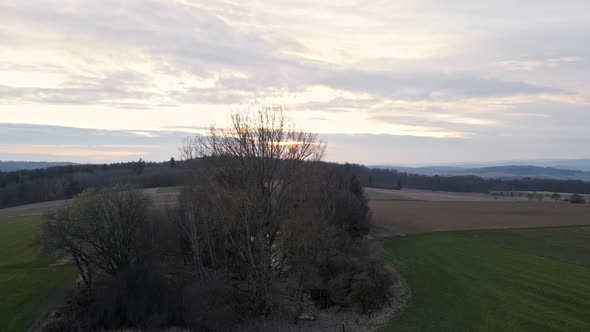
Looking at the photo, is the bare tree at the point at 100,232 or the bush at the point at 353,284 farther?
the bare tree at the point at 100,232

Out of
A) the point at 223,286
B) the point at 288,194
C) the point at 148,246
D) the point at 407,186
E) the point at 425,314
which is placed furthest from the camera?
the point at 407,186

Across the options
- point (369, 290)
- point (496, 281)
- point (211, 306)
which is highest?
point (369, 290)

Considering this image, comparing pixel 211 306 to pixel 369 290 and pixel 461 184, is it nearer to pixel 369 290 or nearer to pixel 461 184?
pixel 369 290

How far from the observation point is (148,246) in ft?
96.7

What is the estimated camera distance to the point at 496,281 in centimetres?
2545

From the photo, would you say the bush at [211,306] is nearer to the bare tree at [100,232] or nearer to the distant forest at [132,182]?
the bare tree at [100,232]

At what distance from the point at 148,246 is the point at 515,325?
79.8 ft

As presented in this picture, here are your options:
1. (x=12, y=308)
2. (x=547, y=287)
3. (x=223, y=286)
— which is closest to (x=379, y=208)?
(x=547, y=287)

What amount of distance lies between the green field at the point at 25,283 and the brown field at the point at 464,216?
108 ft

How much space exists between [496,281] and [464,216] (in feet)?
105

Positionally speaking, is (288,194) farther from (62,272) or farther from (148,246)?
(62,272)

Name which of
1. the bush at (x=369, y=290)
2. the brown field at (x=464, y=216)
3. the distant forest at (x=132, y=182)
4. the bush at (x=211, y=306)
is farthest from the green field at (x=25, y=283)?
the brown field at (x=464, y=216)

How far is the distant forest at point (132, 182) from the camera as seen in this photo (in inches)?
2857

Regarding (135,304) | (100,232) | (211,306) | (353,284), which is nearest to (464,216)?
(353,284)
